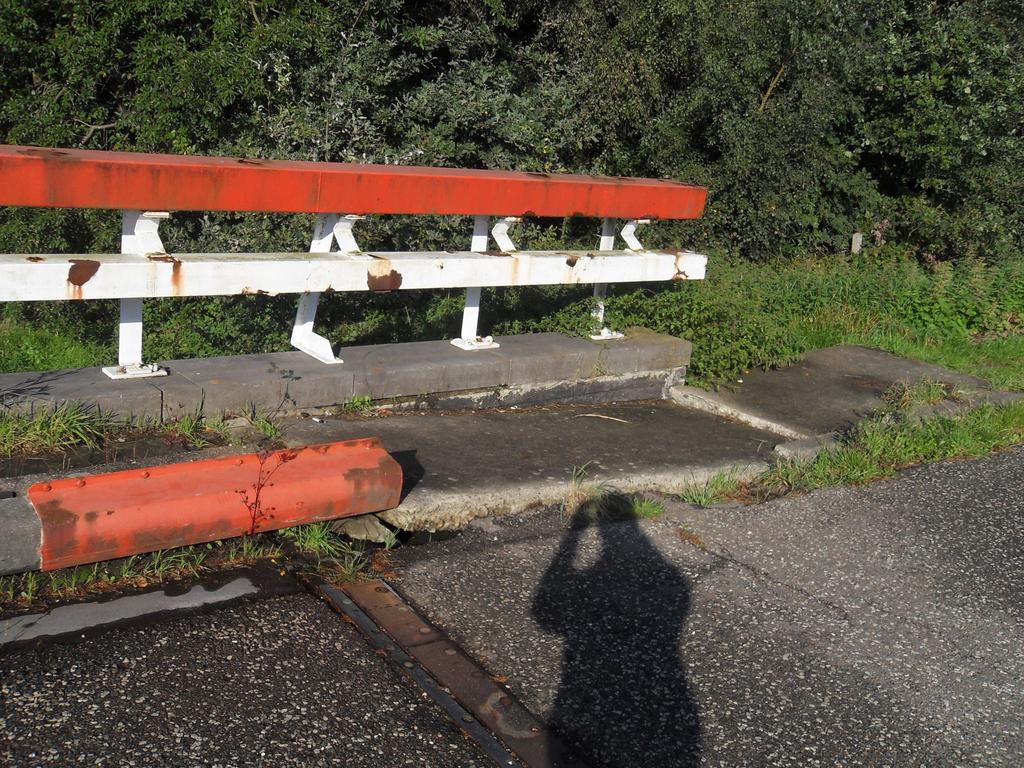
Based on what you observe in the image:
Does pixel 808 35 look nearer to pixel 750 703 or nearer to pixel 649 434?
pixel 649 434

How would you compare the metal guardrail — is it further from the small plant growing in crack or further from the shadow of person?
the shadow of person

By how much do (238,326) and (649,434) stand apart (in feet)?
11.0

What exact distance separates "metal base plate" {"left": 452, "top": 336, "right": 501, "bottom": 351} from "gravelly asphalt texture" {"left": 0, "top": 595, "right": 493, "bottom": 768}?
2.78 metres

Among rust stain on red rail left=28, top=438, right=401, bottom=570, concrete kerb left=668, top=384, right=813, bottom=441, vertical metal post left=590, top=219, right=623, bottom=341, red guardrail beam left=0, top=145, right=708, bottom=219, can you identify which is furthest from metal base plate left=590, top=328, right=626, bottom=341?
rust stain on red rail left=28, top=438, right=401, bottom=570

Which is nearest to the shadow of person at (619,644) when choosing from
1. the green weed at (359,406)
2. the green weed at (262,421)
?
the green weed at (359,406)

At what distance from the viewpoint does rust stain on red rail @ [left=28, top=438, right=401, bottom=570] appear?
353cm

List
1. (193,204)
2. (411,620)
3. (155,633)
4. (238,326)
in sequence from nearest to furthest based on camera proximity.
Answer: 1. (155,633)
2. (411,620)
3. (193,204)
4. (238,326)

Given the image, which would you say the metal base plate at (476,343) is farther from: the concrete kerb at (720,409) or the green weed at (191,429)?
the green weed at (191,429)

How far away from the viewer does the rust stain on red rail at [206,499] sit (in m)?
3.53

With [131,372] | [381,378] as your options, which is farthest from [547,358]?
[131,372]

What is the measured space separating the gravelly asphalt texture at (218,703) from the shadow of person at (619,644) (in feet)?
1.36

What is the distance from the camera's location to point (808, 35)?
449 inches

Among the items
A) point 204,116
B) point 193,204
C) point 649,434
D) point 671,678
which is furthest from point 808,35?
point 671,678

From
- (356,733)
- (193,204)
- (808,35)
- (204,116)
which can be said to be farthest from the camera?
(808,35)
